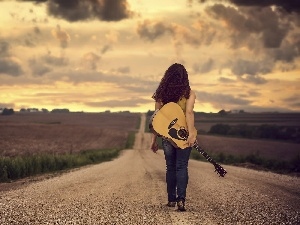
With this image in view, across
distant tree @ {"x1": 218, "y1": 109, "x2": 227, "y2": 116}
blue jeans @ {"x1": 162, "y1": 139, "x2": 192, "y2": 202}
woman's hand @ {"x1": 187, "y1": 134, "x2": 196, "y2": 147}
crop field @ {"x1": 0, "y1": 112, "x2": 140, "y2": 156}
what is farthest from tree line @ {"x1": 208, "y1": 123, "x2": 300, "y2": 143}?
woman's hand @ {"x1": 187, "y1": 134, "x2": 196, "y2": 147}

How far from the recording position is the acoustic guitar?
8102mm

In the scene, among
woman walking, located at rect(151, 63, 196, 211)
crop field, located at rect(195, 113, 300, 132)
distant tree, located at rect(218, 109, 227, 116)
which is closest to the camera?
woman walking, located at rect(151, 63, 196, 211)

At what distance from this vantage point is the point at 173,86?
832cm

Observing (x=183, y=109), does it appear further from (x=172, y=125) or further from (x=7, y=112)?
(x=7, y=112)

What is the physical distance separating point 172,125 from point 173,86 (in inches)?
29.6

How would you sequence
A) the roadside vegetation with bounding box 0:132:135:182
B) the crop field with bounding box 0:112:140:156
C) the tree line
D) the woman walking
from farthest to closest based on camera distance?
the tree line → the crop field with bounding box 0:112:140:156 → the roadside vegetation with bounding box 0:132:135:182 → the woman walking

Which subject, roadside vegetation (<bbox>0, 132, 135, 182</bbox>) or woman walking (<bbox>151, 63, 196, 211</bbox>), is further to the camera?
roadside vegetation (<bbox>0, 132, 135, 182</bbox>)

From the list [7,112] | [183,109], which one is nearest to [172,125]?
[183,109]

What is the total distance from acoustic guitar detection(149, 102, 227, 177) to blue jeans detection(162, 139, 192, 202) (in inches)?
5.7

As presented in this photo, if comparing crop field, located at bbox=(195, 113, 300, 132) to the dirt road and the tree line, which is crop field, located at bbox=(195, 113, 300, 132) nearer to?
the tree line

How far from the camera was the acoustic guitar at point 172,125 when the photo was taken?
810 cm

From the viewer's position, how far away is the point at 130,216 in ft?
23.3

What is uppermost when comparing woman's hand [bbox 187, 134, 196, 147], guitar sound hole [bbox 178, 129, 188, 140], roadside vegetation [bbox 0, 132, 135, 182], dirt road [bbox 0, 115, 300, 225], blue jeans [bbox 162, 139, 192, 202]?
guitar sound hole [bbox 178, 129, 188, 140]

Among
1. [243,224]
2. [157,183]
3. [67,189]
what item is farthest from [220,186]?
[243,224]
